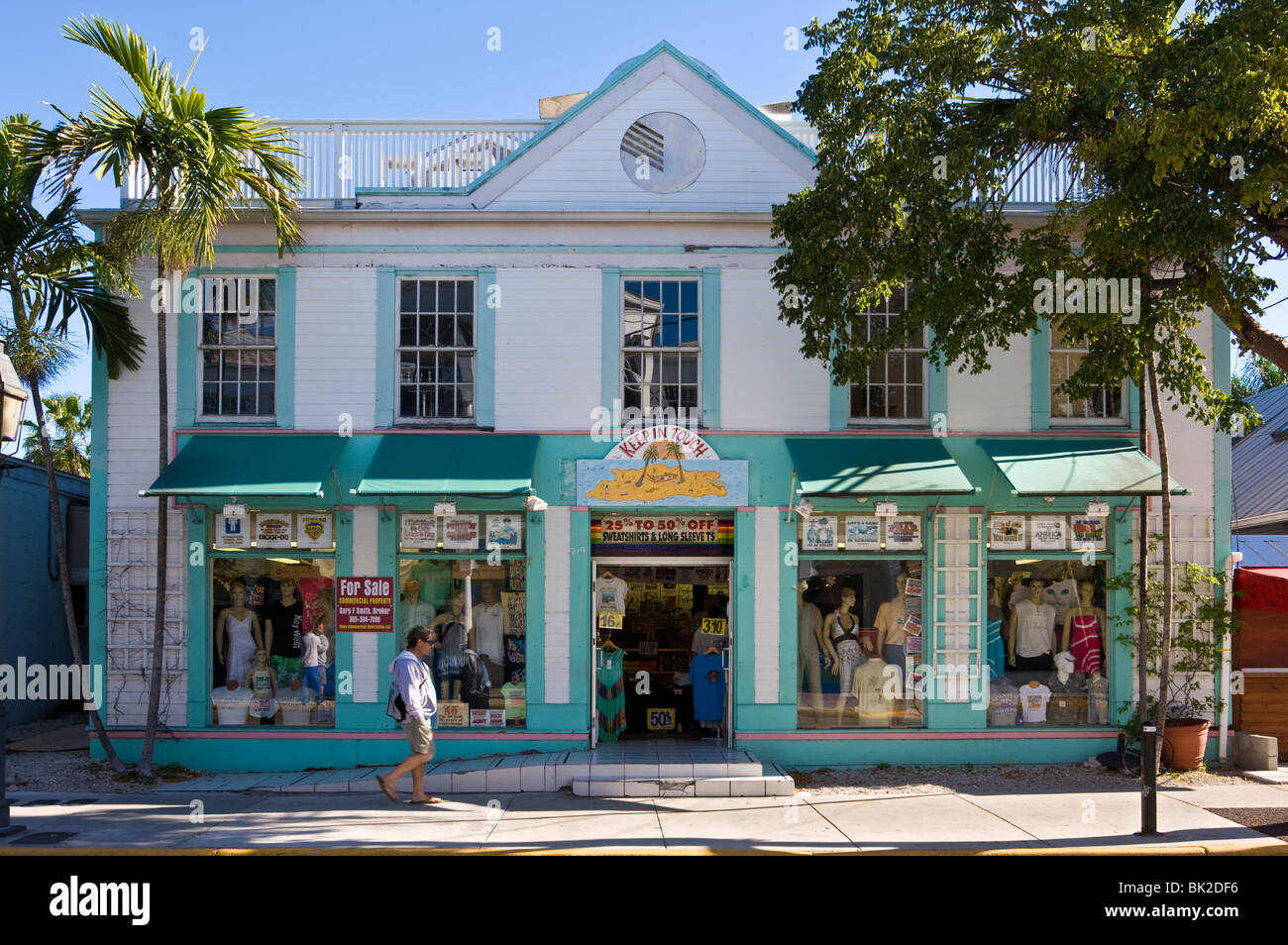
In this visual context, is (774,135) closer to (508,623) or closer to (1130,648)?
(508,623)

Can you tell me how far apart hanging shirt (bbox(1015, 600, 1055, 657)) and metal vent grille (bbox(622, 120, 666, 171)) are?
273 inches

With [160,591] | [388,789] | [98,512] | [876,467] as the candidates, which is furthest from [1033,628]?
[98,512]

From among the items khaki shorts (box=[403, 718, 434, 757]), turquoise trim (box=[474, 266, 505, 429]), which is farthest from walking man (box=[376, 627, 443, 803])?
turquoise trim (box=[474, 266, 505, 429])

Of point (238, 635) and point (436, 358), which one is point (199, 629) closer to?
point (238, 635)

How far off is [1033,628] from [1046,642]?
224mm

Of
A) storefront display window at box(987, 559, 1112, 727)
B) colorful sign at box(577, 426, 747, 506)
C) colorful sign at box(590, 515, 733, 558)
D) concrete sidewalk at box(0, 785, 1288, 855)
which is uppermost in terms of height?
colorful sign at box(577, 426, 747, 506)

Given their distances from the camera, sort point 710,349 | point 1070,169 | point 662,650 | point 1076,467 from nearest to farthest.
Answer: point 1070,169, point 1076,467, point 710,349, point 662,650

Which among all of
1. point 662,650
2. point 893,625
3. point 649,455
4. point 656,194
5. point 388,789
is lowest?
point 388,789

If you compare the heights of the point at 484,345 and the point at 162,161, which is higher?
the point at 162,161

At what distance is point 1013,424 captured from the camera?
12.8 m

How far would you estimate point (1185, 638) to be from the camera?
12.4m

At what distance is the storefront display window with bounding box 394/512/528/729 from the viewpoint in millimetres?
12578

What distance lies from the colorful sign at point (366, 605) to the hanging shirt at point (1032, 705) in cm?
758

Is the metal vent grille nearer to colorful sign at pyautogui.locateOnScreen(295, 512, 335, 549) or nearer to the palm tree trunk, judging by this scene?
colorful sign at pyautogui.locateOnScreen(295, 512, 335, 549)
